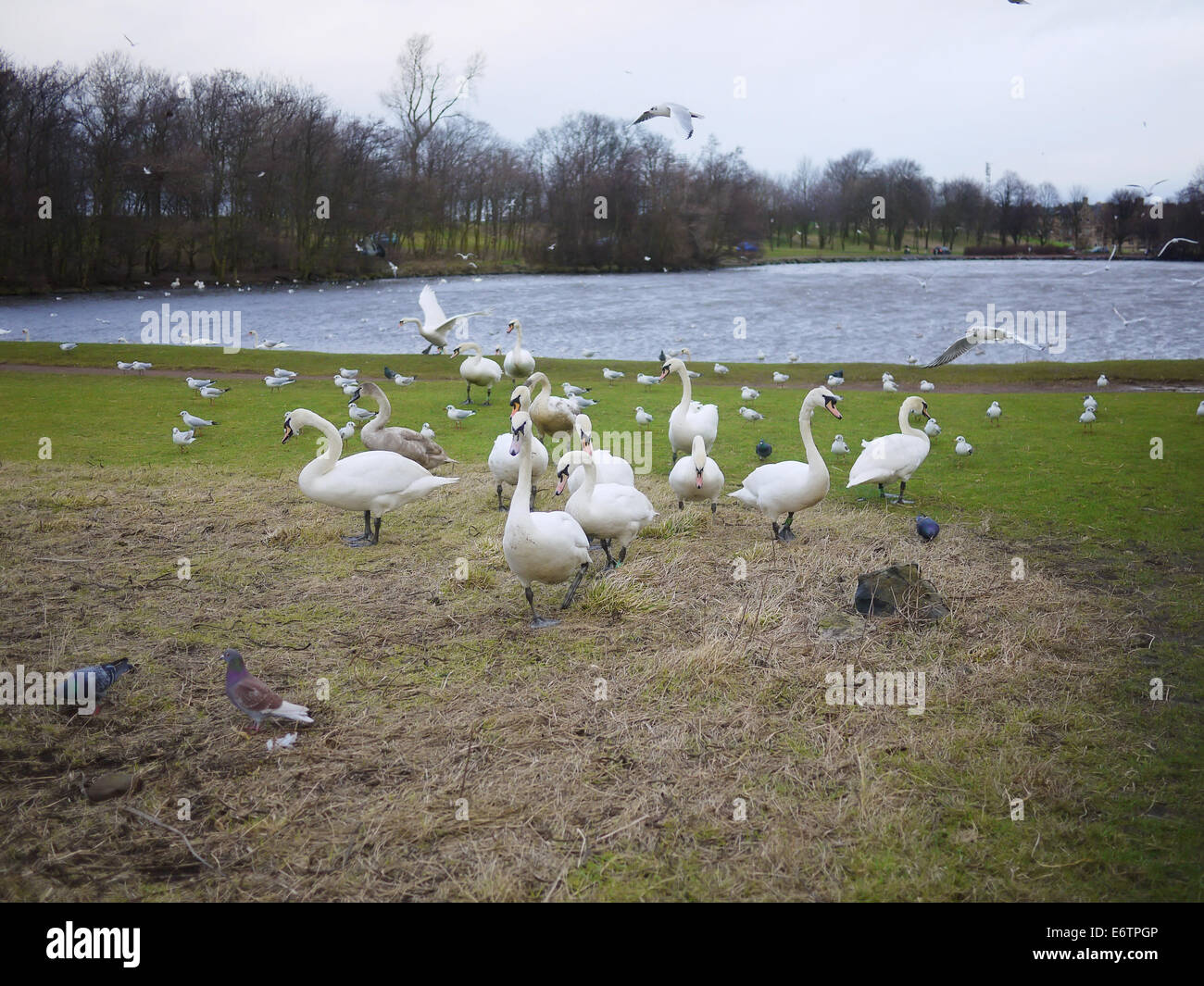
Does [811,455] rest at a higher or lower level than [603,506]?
higher

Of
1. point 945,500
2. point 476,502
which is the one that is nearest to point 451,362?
point 476,502

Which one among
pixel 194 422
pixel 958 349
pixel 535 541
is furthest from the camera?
pixel 194 422

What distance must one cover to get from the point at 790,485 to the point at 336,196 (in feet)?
180

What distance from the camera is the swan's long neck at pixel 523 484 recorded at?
6508 mm

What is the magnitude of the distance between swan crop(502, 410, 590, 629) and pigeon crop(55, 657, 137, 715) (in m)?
2.71

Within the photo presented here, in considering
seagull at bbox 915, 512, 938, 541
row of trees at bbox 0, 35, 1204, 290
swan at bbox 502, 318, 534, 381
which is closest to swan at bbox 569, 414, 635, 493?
seagull at bbox 915, 512, 938, 541

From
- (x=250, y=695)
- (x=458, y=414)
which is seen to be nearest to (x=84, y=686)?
(x=250, y=695)

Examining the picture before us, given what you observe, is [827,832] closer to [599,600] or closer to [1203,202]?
[599,600]

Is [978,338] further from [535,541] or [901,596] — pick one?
[535,541]

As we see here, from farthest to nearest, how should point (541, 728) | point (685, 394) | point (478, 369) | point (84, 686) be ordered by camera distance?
point (478, 369)
point (685, 394)
point (84, 686)
point (541, 728)

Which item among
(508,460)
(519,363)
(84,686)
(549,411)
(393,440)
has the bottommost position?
(84,686)

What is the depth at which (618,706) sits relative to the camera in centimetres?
554

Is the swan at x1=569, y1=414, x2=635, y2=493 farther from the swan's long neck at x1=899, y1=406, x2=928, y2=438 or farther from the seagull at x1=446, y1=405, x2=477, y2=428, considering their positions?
the seagull at x1=446, y1=405, x2=477, y2=428

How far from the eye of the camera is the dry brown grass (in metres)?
4.05
